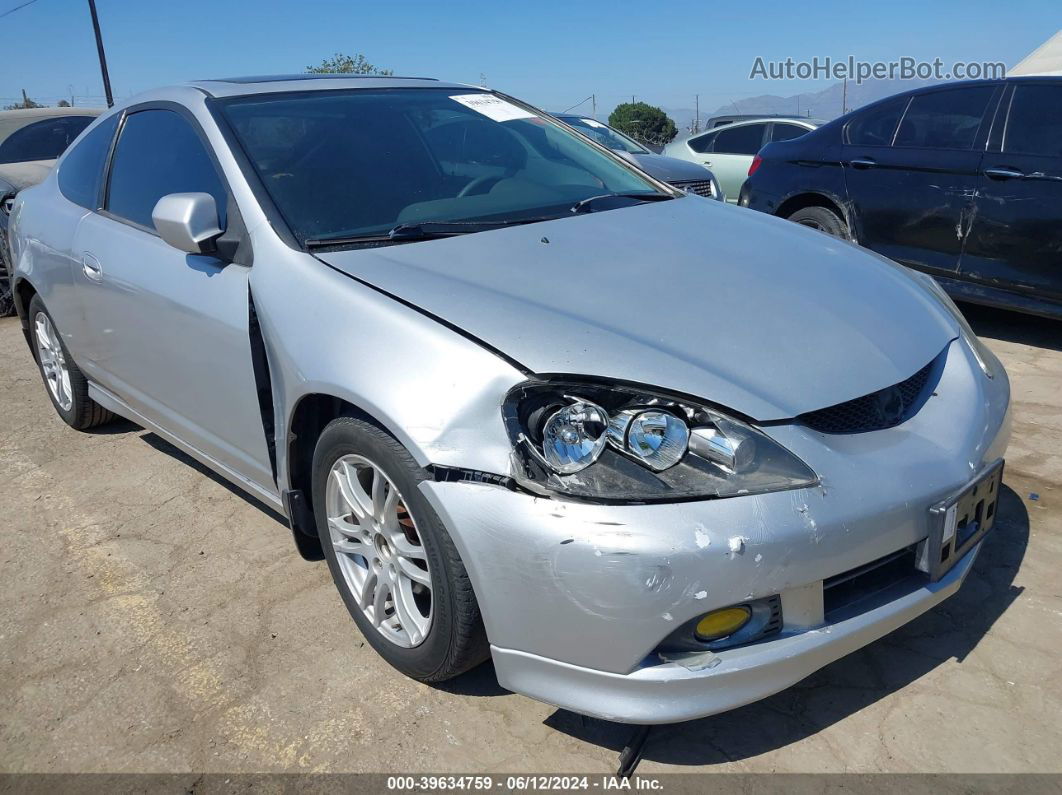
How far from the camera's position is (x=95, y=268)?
3.54 metres

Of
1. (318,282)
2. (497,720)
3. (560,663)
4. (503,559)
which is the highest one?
(318,282)

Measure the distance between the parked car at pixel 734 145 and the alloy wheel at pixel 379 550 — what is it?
28.7ft

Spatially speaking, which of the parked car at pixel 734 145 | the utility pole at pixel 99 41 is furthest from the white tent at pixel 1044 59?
the utility pole at pixel 99 41

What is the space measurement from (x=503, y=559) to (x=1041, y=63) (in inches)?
706

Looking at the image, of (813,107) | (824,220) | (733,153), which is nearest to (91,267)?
(824,220)

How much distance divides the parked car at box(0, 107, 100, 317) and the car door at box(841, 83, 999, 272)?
20.3ft

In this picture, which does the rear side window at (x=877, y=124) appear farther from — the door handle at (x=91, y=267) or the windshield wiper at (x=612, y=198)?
the door handle at (x=91, y=267)

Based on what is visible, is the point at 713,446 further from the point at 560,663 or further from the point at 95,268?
the point at 95,268

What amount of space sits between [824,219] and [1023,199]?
1.35 m

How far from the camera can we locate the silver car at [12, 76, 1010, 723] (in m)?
1.91

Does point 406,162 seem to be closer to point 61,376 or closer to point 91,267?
point 91,267

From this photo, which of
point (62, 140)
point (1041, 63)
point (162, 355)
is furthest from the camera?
point (1041, 63)

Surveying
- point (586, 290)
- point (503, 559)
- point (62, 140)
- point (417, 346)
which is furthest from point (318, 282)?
point (62, 140)

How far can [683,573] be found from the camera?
71.7 inches
